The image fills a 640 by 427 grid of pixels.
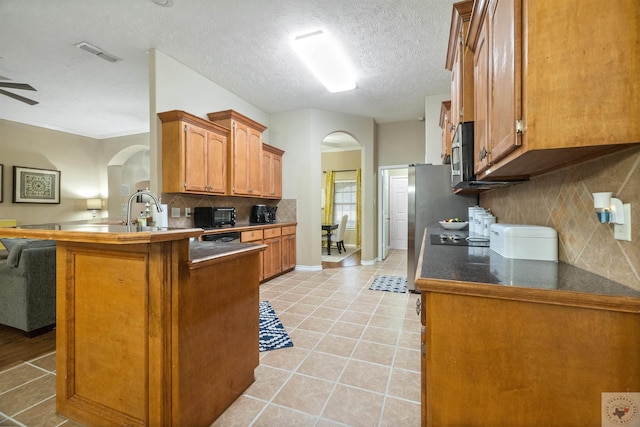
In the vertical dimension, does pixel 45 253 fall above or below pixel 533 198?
below

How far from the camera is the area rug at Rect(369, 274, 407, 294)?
3758 mm

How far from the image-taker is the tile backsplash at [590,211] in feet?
2.75

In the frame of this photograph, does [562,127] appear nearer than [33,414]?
Yes

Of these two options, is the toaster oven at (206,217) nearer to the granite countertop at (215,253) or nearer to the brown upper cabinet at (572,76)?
the granite countertop at (215,253)

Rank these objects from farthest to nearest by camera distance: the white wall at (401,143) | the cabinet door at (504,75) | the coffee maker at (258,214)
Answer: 1. the white wall at (401,143)
2. the coffee maker at (258,214)
3. the cabinet door at (504,75)

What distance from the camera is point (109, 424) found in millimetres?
1310

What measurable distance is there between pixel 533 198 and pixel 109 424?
2495 mm

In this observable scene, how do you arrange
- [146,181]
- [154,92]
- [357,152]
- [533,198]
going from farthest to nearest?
[357,152] → [146,181] → [154,92] → [533,198]

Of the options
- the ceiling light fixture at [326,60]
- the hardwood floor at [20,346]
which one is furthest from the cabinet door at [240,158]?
the hardwood floor at [20,346]

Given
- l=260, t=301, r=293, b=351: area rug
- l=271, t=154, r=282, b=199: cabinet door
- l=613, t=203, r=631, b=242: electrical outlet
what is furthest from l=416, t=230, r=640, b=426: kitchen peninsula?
l=271, t=154, r=282, b=199: cabinet door

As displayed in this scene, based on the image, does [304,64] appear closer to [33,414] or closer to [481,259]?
[481,259]

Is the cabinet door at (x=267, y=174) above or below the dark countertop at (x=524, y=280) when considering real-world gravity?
above

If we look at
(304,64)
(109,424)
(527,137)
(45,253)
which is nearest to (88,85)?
(45,253)

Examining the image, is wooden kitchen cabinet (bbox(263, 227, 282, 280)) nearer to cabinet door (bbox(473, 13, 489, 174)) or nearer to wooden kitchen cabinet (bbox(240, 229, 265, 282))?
wooden kitchen cabinet (bbox(240, 229, 265, 282))
